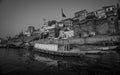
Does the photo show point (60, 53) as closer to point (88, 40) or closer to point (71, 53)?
point (71, 53)

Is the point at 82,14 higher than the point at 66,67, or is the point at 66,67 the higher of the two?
the point at 82,14

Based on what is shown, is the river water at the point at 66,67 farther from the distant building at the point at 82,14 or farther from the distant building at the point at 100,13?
the distant building at the point at 82,14

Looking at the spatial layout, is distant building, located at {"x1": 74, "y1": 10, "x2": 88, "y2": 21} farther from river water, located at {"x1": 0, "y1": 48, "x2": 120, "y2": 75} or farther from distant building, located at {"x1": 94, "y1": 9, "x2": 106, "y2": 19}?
river water, located at {"x1": 0, "y1": 48, "x2": 120, "y2": 75}

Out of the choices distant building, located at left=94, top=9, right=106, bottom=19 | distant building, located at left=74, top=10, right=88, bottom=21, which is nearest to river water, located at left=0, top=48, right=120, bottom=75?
distant building, located at left=94, top=9, right=106, bottom=19

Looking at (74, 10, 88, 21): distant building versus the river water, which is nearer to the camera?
the river water

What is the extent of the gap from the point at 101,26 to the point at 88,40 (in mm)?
11884

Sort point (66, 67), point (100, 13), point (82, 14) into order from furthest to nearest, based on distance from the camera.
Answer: point (82, 14) < point (100, 13) < point (66, 67)

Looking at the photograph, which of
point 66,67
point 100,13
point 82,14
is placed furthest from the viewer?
point 82,14

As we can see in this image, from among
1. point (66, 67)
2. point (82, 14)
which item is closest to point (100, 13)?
point (82, 14)

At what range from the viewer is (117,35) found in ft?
81.6

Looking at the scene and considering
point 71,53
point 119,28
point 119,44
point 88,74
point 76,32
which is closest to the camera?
point 88,74

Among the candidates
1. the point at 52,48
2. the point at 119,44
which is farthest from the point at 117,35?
the point at 52,48

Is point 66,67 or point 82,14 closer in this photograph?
point 66,67

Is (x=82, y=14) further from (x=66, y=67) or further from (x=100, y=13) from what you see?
(x=66, y=67)
